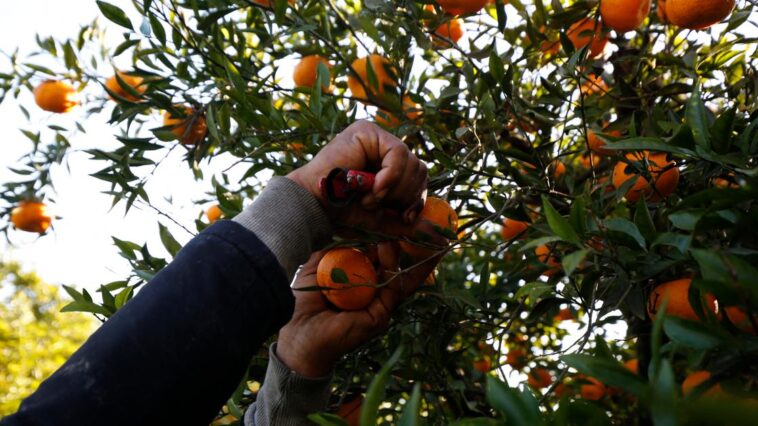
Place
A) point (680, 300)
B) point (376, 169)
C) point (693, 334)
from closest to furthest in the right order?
point (693, 334) → point (680, 300) → point (376, 169)

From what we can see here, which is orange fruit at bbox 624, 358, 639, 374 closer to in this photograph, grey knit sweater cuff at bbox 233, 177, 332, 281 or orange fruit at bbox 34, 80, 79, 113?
grey knit sweater cuff at bbox 233, 177, 332, 281

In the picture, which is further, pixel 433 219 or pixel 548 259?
pixel 548 259

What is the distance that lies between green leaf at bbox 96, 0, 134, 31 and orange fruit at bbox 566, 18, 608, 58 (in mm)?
996

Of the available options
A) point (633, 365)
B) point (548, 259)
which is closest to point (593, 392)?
point (633, 365)

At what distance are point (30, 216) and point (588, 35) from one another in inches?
73.4

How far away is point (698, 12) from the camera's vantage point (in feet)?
4.35

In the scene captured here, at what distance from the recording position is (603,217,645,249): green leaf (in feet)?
2.86

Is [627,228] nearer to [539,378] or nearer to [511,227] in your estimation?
[511,227]

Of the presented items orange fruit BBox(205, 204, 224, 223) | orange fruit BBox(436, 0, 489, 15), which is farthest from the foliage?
orange fruit BBox(436, 0, 489, 15)

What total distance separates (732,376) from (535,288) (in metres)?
0.32

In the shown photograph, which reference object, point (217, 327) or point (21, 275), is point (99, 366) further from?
point (21, 275)

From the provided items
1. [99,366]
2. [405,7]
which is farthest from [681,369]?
[99,366]

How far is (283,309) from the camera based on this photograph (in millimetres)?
964

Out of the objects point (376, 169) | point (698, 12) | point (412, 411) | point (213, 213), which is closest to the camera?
point (412, 411)
